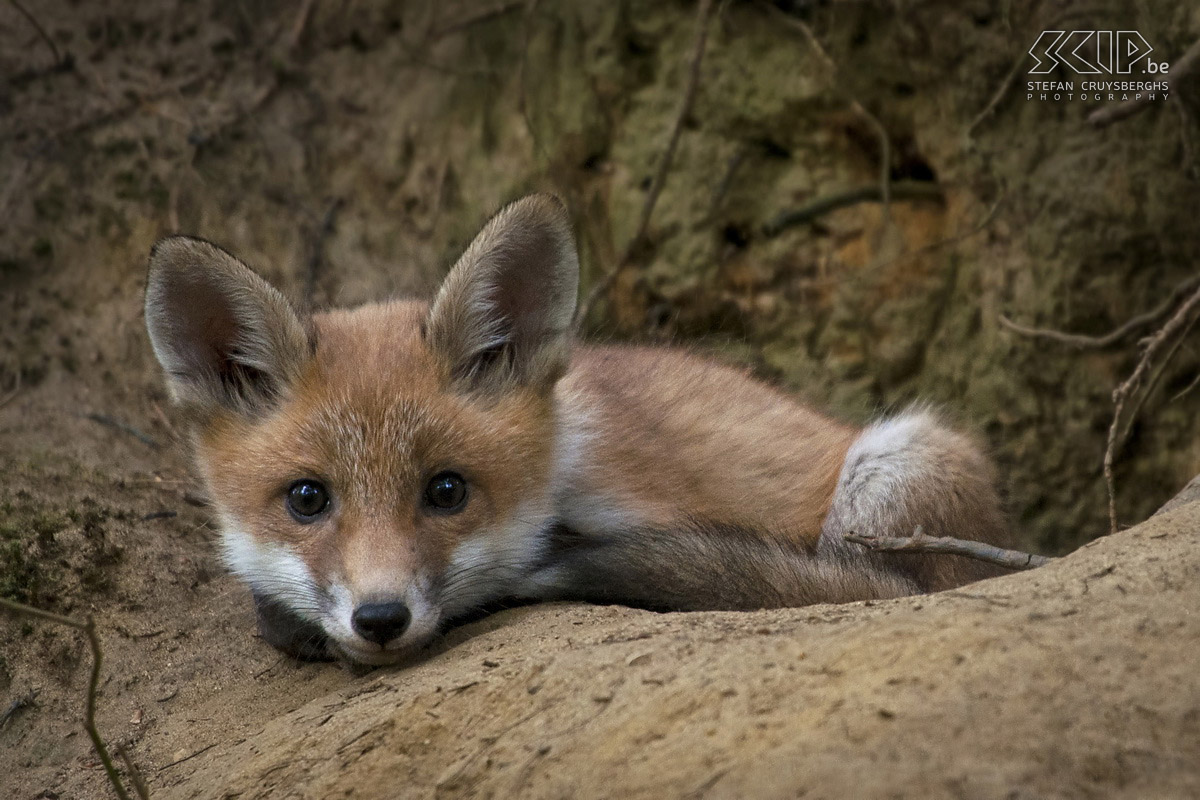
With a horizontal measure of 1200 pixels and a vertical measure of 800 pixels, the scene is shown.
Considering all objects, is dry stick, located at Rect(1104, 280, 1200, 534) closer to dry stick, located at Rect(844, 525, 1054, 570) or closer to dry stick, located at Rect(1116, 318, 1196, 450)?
dry stick, located at Rect(1116, 318, 1196, 450)

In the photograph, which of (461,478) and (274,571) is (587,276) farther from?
(274,571)

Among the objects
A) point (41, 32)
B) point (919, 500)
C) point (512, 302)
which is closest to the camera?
point (512, 302)

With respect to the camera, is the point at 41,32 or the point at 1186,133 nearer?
the point at 1186,133

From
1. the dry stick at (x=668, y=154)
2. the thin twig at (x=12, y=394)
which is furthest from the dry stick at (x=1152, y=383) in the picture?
the thin twig at (x=12, y=394)

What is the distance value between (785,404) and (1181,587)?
2.06 meters

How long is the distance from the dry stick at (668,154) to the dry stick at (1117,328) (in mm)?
1748

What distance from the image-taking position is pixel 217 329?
310 centimetres

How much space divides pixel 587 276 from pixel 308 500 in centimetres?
322

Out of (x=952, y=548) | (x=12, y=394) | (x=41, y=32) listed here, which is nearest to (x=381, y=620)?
(x=952, y=548)

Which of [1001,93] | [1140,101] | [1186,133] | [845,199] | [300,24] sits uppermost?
[300,24]

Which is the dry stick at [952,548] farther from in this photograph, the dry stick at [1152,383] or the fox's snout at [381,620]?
the dry stick at [1152,383]

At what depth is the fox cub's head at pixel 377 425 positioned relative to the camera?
272cm

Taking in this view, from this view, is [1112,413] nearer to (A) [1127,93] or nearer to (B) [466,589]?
(A) [1127,93]

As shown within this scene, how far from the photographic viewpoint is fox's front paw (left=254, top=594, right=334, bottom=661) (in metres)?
3.05
